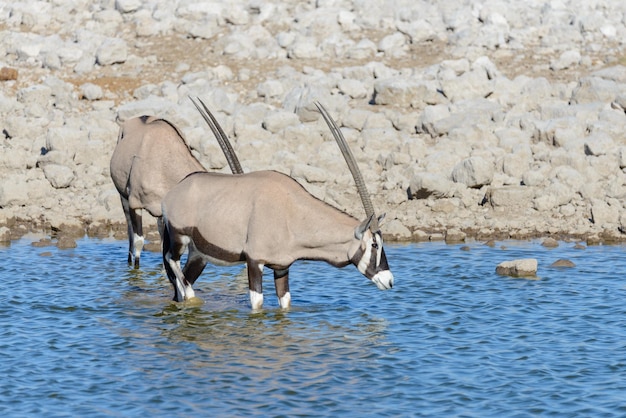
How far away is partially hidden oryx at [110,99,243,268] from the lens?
15.1m

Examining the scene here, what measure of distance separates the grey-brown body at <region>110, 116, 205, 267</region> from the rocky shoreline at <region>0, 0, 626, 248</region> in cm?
277

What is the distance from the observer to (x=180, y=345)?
11438 mm

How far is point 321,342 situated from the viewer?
454 inches

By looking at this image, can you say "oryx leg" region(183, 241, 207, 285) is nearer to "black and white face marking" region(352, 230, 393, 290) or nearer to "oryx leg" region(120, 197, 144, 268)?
"black and white face marking" region(352, 230, 393, 290)

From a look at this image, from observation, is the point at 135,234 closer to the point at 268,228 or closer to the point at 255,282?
the point at 255,282

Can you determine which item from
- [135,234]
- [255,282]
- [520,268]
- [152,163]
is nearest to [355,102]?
[135,234]

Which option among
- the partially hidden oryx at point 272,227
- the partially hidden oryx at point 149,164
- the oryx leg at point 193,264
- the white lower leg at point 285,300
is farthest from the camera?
the partially hidden oryx at point 149,164

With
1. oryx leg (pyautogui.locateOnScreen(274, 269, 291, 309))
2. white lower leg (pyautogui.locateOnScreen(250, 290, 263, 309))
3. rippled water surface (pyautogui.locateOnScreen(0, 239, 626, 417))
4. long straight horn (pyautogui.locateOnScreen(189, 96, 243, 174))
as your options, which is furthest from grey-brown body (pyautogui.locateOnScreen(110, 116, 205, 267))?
white lower leg (pyautogui.locateOnScreen(250, 290, 263, 309))

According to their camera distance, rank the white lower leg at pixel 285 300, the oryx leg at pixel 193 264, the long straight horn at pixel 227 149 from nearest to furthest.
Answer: the white lower leg at pixel 285 300 → the oryx leg at pixel 193 264 → the long straight horn at pixel 227 149

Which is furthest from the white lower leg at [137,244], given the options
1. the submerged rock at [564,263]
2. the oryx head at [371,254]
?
the submerged rock at [564,263]

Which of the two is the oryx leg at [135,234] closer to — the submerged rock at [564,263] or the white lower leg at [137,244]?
the white lower leg at [137,244]

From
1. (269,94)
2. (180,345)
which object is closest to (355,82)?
(269,94)

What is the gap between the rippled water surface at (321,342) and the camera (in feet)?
31.4

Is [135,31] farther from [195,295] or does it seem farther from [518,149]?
[195,295]
